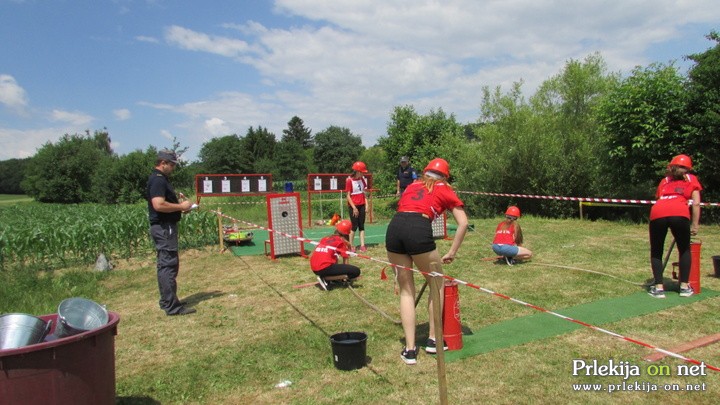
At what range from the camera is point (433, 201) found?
4.52 metres

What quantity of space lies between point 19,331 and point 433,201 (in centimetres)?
332

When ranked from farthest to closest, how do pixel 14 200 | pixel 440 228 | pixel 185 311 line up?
pixel 14 200, pixel 440 228, pixel 185 311

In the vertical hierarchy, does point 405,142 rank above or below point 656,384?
above

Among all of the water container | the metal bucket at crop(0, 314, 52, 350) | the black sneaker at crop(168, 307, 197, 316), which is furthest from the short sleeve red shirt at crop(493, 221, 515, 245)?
the metal bucket at crop(0, 314, 52, 350)

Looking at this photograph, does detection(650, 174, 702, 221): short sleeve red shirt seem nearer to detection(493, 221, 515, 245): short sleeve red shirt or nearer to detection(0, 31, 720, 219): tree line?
detection(493, 221, 515, 245): short sleeve red shirt

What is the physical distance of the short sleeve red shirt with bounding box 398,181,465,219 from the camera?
177 inches

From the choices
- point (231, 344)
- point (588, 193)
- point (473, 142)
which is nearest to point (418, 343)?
point (231, 344)

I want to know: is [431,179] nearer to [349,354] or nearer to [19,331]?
[349,354]

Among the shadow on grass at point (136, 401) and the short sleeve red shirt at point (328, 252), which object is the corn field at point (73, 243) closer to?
the short sleeve red shirt at point (328, 252)

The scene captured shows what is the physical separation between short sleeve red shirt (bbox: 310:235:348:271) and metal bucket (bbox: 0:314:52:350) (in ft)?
14.8

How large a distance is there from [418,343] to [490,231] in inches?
369

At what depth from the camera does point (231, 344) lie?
5.45 m

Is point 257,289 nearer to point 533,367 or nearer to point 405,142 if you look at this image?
point 533,367

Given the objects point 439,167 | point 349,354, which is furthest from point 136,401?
point 439,167
